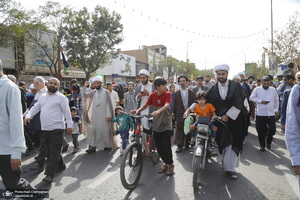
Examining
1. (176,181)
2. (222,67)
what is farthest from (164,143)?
(222,67)

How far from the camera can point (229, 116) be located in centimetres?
377

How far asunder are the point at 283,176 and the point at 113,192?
316cm

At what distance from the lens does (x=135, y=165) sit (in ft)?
11.5

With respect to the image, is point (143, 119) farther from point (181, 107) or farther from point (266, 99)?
point (266, 99)

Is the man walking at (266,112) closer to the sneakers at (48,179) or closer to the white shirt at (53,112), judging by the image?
the white shirt at (53,112)

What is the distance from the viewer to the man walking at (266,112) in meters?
5.49

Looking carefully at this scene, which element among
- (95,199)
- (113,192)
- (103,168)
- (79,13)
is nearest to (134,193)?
(113,192)

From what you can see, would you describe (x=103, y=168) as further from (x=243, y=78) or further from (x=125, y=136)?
(x=243, y=78)

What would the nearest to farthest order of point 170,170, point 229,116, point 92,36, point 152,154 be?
point 229,116 → point 170,170 → point 152,154 → point 92,36

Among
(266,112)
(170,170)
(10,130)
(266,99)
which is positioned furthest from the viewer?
(266,99)

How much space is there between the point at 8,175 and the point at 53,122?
1.56 meters

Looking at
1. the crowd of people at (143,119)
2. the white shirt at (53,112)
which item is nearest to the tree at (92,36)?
the crowd of people at (143,119)

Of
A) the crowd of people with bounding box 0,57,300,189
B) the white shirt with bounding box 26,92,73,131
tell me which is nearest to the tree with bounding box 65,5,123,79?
the crowd of people with bounding box 0,57,300,189

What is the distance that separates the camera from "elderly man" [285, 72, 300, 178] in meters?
1.94
